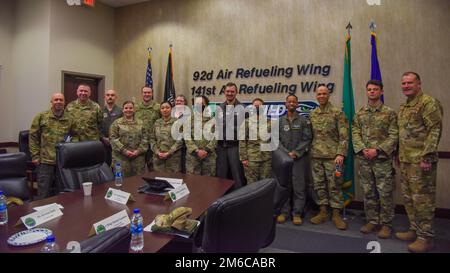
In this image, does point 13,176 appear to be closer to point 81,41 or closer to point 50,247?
point 50,247

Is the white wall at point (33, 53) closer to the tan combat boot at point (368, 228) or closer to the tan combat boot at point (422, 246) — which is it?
the tan combat boot at point (368, 228)

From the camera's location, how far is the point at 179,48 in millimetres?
5145

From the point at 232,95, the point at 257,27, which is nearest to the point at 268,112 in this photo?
the point at 232,95

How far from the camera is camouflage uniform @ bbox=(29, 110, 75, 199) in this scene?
3.62m

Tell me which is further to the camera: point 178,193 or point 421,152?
point 421,152

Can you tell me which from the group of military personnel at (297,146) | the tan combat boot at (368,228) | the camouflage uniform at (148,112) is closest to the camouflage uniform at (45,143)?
the group of military personnel at (297,146)

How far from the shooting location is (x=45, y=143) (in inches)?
143

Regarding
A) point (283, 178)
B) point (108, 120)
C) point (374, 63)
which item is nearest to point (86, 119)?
point (108, 120)

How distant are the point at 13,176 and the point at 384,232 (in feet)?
11.2

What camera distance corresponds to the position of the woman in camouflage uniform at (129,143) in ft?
12.0

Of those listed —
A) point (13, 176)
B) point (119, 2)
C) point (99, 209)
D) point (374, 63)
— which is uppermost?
point (119, 2)

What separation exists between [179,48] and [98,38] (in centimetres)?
159

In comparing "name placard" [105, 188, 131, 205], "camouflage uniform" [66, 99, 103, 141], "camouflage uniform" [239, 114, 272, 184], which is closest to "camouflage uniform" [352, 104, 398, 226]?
"camouflage uniform" [239, 114, 272, 184]

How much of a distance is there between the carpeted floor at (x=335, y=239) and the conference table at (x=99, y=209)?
1.02m
